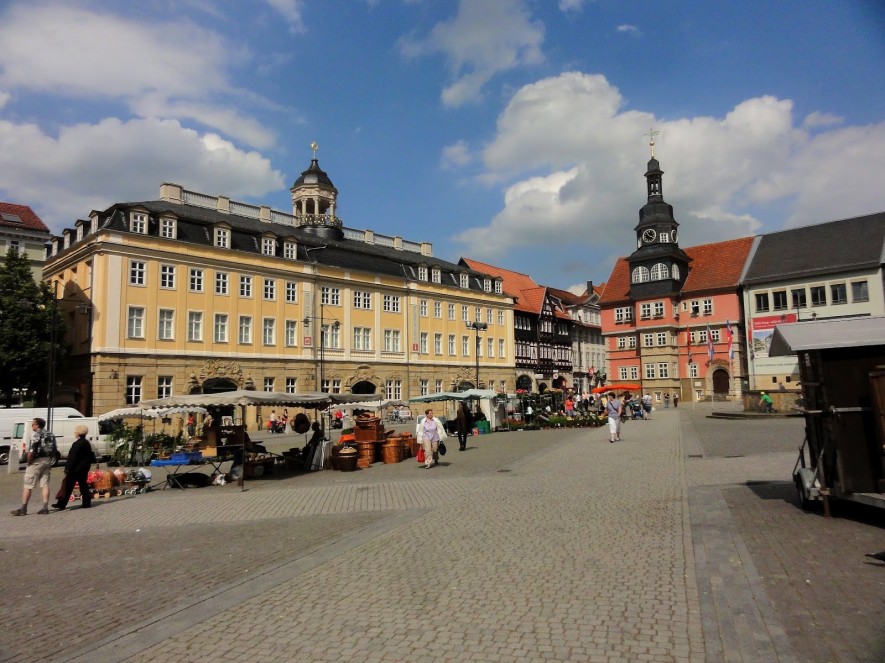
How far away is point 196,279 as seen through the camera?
131 feet

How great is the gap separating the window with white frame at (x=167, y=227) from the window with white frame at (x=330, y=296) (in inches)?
457

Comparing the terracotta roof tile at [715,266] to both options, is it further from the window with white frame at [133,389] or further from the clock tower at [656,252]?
the window with white frame at [133,389]

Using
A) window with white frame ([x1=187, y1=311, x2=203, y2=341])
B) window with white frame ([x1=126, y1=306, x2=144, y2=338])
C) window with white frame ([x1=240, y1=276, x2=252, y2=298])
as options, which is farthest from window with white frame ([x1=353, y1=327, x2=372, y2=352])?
window with white frame ([x1=126, y1=306, x2=144, y2=338])

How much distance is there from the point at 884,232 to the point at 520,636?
203 feet

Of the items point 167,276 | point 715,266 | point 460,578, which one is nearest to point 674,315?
point 715,266

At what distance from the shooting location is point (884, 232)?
2124 inches

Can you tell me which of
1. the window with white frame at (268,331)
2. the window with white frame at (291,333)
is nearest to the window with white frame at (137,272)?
the window with white frame at (268,331)

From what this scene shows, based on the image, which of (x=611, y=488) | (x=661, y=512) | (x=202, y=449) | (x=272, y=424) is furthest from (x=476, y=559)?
(x=272, y=424)

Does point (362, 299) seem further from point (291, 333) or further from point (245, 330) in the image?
point (245, 330)

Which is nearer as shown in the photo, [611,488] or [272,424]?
[611,488]

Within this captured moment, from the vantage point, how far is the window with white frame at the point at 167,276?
3831cm

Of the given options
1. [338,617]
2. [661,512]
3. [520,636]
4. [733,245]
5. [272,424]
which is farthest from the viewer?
[733,245]

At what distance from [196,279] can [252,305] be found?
164 inches

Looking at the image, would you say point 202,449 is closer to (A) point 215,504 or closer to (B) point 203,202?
(A) point 215,504
